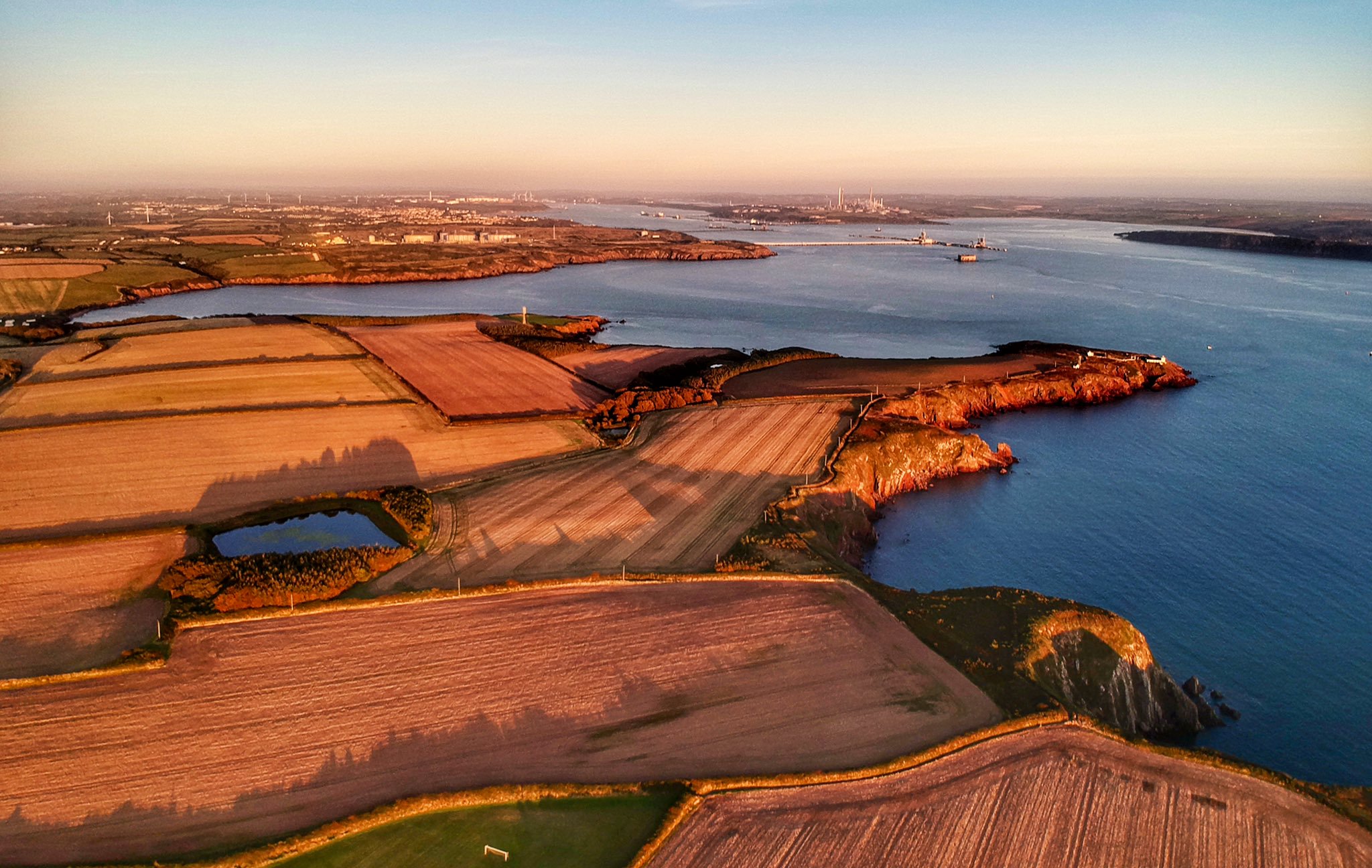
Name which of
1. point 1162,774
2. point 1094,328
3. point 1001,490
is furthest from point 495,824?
point 1094,328

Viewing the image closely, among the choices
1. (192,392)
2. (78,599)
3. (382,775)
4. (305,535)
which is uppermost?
(192,392)

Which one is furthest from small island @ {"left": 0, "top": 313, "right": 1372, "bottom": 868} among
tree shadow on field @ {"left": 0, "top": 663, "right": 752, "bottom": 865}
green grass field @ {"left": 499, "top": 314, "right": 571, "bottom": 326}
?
green grass field @ {"left": 499, "top": 314, "right": 571, "bottom": 326}

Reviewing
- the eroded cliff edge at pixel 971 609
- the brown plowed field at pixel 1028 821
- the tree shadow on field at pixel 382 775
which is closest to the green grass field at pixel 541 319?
the eroded cliff edge at pixel 971 609

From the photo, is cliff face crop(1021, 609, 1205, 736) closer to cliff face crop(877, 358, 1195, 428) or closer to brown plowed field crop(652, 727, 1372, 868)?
brown plowed field crop(652, 727, 1372, 868)

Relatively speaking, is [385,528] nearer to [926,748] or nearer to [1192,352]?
[926,748]

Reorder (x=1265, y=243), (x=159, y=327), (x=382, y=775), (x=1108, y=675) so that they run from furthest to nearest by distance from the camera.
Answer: (x=1265, y=243), (x=159, y=327), (x=1108, y=675), (x=382, y=775)

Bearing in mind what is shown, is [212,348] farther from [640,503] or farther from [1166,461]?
[1166,461]

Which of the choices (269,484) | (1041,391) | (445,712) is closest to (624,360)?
(269,484)
